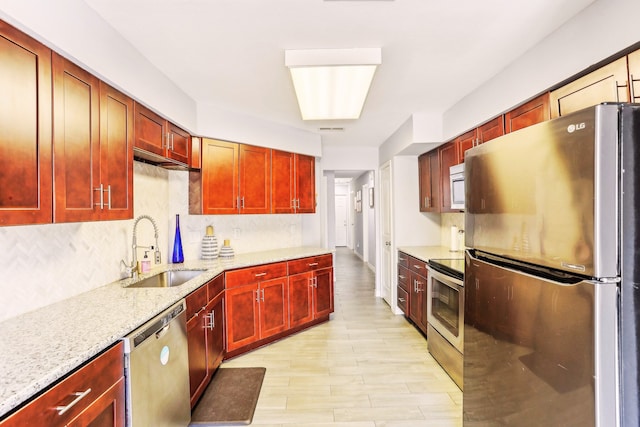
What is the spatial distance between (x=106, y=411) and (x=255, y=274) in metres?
1.89

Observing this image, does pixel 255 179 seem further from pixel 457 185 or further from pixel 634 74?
pixel 634 74

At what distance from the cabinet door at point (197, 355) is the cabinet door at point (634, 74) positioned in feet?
8.62

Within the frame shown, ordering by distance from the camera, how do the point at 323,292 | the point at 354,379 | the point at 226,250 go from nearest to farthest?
the point at 354,379
the point at 226,250
the point at 323,292

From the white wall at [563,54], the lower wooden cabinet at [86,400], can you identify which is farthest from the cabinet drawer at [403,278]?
the lower wooden cabinet at [86,400]

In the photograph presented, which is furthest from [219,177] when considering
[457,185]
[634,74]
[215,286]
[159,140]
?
[634,74]

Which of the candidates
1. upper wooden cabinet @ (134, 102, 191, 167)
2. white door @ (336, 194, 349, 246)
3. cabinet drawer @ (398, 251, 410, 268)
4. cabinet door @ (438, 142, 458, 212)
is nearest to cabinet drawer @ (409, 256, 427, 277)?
cabinet drawer @ (398, 251, 410, 268)

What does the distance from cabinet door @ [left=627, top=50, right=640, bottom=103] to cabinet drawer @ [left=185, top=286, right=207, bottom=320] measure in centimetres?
256

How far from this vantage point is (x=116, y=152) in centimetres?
189

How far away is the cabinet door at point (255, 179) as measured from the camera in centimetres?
346

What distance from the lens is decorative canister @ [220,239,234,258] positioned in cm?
347

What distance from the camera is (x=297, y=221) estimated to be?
4.41 metres

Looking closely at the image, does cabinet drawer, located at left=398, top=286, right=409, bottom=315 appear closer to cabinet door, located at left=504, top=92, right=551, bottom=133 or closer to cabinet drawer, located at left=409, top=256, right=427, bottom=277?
cabinet drawer, located at left=409, top=256, right=427, bottom=277

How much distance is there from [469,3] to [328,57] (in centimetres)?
82

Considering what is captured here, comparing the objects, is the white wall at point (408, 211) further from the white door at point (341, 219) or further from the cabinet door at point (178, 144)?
the white door at point (341, 219)
